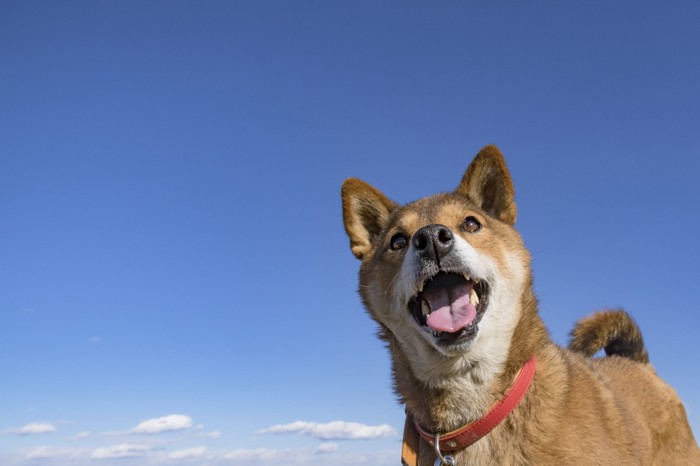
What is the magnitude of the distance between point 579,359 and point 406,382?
2.50 metres

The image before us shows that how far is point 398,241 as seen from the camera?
20.9 ft

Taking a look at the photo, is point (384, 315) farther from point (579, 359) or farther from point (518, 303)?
point (579, 359)

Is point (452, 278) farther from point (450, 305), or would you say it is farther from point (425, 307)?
point (425, 307)

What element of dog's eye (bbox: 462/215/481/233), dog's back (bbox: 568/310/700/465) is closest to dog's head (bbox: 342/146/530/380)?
dog's eye (bbox: 462/215/481/233)

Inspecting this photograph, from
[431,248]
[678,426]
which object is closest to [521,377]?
[431,248]

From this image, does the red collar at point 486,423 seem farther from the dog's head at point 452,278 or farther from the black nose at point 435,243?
the black nose at point 435,243

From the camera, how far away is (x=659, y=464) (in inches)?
263

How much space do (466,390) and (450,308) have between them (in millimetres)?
738

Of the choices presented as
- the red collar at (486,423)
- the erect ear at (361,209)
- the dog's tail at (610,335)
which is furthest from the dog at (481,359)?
the dog's tail at (610,335)

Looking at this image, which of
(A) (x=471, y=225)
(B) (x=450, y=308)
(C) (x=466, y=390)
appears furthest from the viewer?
(A) (x=471, y=225)

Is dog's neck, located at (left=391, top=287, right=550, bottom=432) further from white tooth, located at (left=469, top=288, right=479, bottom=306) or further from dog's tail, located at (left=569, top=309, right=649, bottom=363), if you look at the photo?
dog's tail, located at (left=569, top=309, right=649, bottom=363)

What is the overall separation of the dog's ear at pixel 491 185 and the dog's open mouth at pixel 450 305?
4.53 ft

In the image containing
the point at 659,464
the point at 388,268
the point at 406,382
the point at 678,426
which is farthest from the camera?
the point at 678,426

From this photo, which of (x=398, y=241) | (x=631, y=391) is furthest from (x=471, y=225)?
(x=631, y=391)
